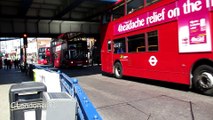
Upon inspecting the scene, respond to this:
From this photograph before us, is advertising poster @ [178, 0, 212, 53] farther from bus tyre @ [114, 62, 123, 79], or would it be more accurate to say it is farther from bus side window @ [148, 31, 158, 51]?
bus tyre @ [114, 62, 123, 79]

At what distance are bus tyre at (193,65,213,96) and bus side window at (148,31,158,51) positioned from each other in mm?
2431

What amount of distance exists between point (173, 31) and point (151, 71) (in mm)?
2213

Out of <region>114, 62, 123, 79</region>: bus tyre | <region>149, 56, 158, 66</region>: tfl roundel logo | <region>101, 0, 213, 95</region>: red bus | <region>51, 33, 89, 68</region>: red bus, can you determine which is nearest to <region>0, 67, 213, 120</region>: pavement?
<region>101, 0, 213, 95</region>: red bus

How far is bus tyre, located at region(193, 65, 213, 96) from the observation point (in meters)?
7.71

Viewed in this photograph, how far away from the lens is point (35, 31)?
30.4 metres

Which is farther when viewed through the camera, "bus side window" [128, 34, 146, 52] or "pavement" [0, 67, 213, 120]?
"bus side window" [128, 34, 146, 52]

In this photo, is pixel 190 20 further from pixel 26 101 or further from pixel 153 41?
pixel 26 101

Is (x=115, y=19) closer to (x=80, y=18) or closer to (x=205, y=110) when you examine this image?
(x=205, y=110)

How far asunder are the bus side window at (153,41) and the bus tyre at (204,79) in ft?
7.98

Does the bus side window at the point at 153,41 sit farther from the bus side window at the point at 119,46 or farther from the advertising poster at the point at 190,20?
the bus side window at the point at 119,46

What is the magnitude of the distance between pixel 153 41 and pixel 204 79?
3096 millimetres

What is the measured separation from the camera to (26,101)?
393 centimetres

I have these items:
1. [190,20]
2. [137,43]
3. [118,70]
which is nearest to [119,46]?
[118,70]

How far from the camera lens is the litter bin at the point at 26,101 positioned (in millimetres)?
3844
